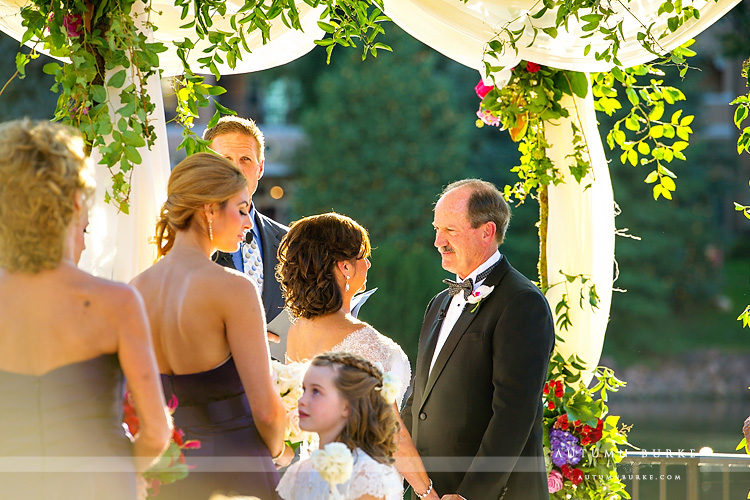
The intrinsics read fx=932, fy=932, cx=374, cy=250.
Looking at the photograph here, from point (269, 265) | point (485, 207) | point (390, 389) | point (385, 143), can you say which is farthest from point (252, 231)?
point (385, 143)

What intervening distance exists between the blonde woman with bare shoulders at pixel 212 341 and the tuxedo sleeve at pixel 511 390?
0.80m

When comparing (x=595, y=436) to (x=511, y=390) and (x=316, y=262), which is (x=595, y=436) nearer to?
(x=511, y=390)

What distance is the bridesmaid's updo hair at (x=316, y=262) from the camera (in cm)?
291

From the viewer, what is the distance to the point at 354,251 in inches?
116

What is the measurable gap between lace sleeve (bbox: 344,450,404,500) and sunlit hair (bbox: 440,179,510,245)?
1.04m

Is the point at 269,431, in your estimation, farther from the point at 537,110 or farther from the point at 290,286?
the point at 537,110

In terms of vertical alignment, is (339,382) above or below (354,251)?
below

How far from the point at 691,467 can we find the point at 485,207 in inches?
67.2

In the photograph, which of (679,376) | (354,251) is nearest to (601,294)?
(354,251)

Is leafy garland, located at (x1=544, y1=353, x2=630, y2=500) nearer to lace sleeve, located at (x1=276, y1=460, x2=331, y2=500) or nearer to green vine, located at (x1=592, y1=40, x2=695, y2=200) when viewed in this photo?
green vine, located at (x1=592, y1=40, x2=695, y2=200)

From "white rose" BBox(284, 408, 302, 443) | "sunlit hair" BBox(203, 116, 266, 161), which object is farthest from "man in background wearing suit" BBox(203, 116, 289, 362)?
"white rose" BBox(284, 408, 302, 443)

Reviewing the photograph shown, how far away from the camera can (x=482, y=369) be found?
3117 mm

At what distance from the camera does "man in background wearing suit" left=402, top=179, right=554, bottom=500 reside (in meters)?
3.02

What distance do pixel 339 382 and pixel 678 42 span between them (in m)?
2.06
